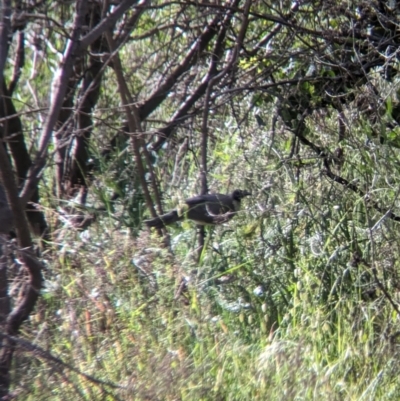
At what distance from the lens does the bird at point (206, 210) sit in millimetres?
4949

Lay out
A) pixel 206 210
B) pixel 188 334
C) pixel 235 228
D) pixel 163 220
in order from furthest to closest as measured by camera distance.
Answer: pixel 206 210 < pixel 235 228 < pixel 163 220 < pixel 188 334

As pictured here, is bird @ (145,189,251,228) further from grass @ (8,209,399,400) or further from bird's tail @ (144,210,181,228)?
grass @ (8,209,399,400)

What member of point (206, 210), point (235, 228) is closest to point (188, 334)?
point (235, 228)

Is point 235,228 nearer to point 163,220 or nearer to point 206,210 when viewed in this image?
point 206,210

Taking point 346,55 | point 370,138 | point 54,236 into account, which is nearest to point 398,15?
point 346,55

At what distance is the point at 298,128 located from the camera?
194 inches

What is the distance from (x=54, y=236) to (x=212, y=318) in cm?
120

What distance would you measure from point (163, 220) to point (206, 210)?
0.35m

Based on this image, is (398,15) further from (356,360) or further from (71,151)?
(71,151)

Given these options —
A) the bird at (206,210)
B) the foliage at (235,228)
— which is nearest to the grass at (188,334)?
the foliage at (235,228)

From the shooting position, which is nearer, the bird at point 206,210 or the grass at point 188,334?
the grass at point 188,334

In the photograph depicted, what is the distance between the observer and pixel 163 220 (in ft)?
16.5

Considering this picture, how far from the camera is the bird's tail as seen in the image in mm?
4965

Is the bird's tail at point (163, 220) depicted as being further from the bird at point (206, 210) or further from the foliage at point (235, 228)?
the foliage at point (235, 228)
